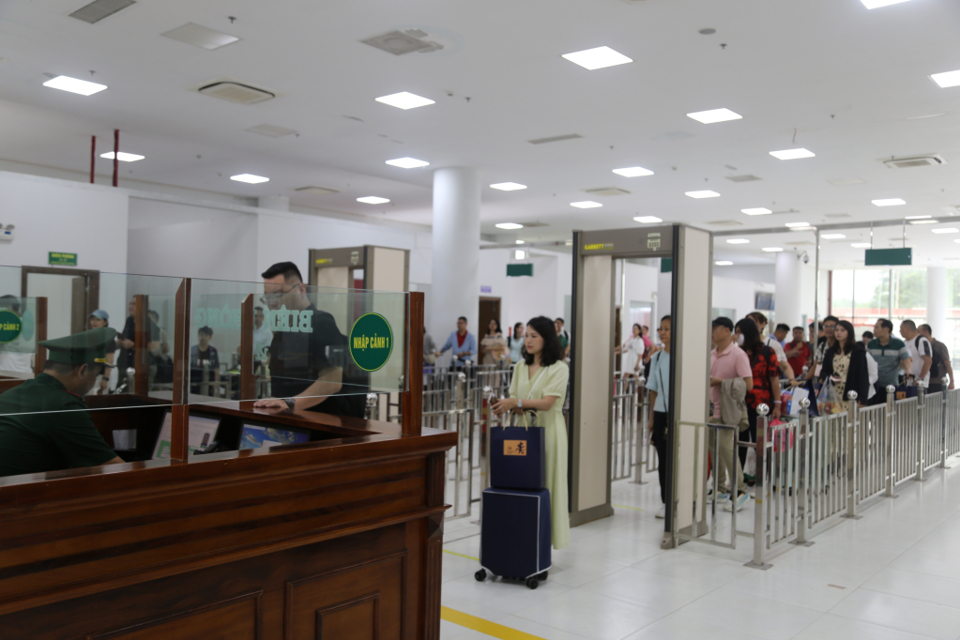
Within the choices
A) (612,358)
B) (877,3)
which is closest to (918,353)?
(877,3)

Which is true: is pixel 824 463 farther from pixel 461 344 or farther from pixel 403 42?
pixel 461 344

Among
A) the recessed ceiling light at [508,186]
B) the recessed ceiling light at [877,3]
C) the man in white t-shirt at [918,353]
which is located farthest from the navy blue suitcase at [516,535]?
the recessed ceiling light at [508,186]

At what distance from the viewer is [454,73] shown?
7.80 m

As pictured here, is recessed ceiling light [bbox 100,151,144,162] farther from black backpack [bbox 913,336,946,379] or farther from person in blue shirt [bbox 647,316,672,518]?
black backpack [bbox 913,336,946,379]

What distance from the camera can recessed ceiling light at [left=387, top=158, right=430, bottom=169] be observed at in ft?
39.8

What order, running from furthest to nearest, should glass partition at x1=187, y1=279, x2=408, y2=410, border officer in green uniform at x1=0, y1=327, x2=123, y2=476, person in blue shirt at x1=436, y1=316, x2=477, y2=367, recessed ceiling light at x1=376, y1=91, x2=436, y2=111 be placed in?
person in blue shirt at x1=436, y1=316, x2=477, y2=367
recessed ceiling light at x1=376, y1=91, x2=436, y2=111
glass partition at x1=187, y1=279, x2=408, y2=410
border officer in green uniform at x1=0, y1=327, x2=123, y2=476

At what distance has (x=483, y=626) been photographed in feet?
12.6

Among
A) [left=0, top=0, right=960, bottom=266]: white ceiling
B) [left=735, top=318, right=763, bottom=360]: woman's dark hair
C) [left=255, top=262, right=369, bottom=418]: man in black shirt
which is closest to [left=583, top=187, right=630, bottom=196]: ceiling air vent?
[left=0, top=0, right=960, bottom=266]: white ceiling

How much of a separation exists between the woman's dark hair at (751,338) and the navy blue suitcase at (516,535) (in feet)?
9.25

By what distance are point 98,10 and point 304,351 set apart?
551 centimetres

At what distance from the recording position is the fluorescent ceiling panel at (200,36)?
22.5 ft

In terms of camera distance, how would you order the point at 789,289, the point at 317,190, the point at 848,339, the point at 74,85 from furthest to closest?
the point at 789,289 → the point at 317,190 → the point at 74,85 → the point at 848,339

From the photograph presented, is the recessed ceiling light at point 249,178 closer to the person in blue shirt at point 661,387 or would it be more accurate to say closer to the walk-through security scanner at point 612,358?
the walk-through security scanner at point 612,358

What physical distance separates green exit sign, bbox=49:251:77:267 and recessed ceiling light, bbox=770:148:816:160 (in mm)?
10163
